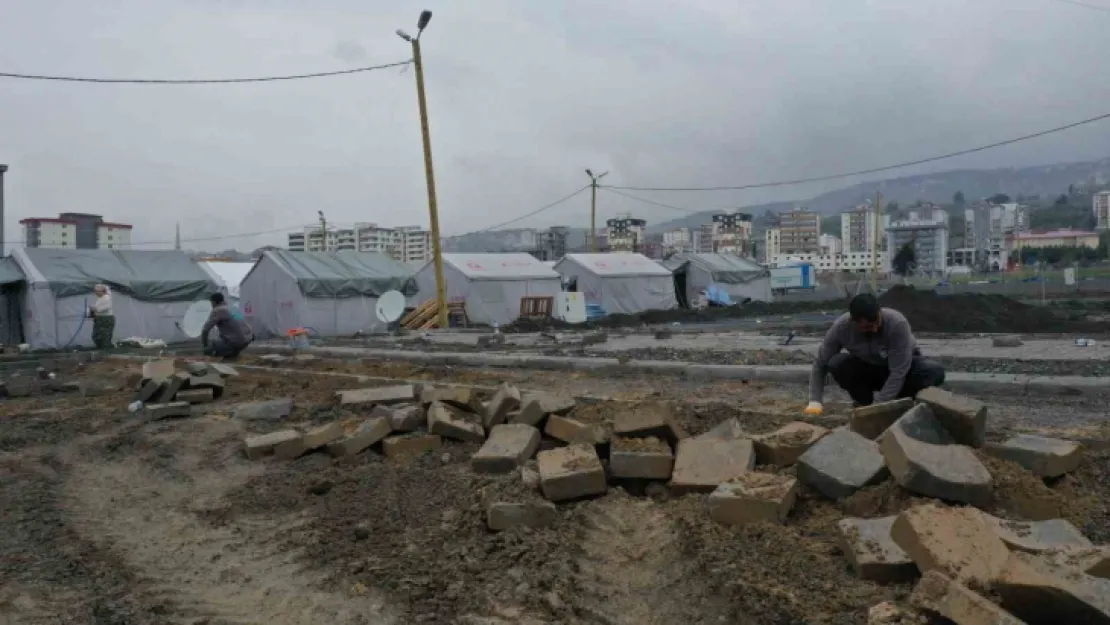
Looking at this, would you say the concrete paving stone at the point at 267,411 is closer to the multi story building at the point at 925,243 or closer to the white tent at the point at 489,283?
the white tent at the point at 489,283

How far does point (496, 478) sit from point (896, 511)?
91.8 inches

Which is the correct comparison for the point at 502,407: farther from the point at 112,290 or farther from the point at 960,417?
the point at 112,290

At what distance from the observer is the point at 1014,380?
8734 millimetres

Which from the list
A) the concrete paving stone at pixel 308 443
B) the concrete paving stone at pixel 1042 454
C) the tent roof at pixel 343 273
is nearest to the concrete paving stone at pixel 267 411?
the concrete paving stone at pixel 308 443

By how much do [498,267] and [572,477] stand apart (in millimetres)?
25876

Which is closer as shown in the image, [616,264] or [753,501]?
[753,501]

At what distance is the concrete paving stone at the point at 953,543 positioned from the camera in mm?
3072

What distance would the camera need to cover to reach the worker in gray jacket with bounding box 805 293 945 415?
5.87 meters

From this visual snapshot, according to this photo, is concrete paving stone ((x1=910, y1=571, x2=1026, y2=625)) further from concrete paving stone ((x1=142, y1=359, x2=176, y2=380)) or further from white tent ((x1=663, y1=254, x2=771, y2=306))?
white tent ((x1=663, y1=254, x2=771, y2=306))

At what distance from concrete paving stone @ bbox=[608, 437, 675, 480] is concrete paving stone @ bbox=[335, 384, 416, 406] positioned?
2.97 meters

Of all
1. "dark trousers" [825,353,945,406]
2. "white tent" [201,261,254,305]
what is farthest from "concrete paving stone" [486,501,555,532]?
"white tent" [201,261,254,305]

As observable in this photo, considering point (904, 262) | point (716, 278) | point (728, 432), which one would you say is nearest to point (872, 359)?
point (728, 432)

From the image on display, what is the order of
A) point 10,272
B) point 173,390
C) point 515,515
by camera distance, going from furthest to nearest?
point 10,272 → point 173,390 → point 515,515

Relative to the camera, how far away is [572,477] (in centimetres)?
479
